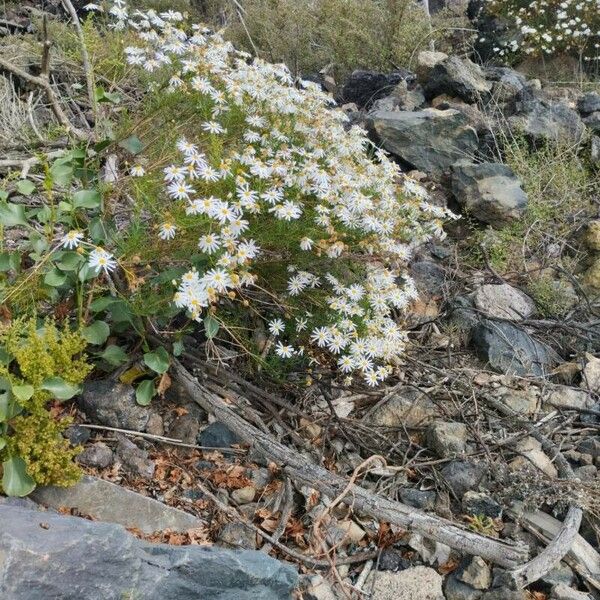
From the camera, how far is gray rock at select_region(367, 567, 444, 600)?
259cm

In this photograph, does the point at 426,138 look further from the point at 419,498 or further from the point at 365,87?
the point at 419,498

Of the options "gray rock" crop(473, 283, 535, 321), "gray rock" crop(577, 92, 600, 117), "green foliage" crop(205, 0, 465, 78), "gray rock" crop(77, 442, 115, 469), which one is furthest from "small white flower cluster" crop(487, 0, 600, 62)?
"gray rock" crop(77, 442, 115, 469)

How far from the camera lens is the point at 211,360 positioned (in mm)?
3248

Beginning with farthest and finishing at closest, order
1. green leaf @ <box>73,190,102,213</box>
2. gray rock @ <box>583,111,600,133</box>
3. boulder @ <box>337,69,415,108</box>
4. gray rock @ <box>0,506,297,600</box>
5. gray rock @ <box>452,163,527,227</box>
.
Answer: boulder @ <box>337,69,415,108</box>
gray rock @ <box>583,111,600,133</box>
gray rock @ <box>452,163,527,227</box>
green leaf @ <box>73,190,102,213</box>
gray rock @ <box>0,506,297,600</box>

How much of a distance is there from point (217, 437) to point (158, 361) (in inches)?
16.4

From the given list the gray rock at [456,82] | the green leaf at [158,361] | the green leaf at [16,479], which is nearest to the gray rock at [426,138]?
the gray rock at [456,82]

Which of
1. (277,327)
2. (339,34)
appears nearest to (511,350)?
(277,327)

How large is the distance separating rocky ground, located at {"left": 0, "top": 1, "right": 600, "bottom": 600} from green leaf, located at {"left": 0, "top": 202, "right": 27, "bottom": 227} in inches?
28.8

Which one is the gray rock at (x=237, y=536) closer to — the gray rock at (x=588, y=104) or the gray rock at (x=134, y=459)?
the gray rock at (x=134, y=459)

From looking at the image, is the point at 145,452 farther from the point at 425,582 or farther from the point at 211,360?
the point at 425,582

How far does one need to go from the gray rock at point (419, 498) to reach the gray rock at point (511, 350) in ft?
3.10

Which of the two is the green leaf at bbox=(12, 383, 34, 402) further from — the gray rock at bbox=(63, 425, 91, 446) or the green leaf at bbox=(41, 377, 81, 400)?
the gray rock at bbox=(63, 425, 91, 446)

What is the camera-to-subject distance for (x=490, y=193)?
4883 millimetres

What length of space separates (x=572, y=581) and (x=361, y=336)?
126 cm
